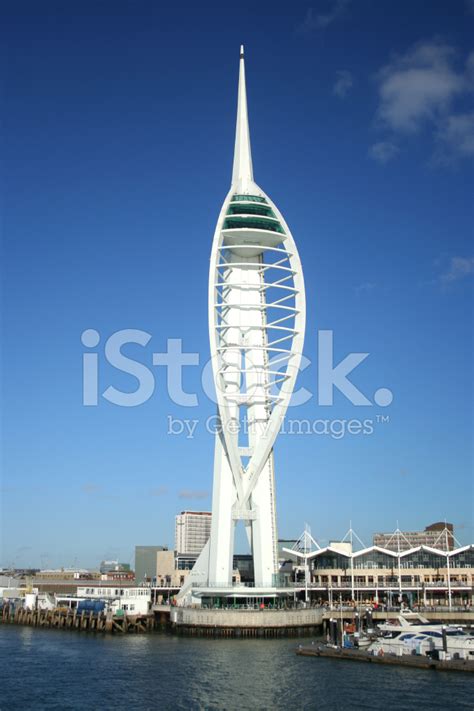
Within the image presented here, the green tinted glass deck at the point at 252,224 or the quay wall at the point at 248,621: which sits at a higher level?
the green tinted glass deck at the point at 252,224

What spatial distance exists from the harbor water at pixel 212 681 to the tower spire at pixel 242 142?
43199 mm

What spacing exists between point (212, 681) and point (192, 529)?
98351mm

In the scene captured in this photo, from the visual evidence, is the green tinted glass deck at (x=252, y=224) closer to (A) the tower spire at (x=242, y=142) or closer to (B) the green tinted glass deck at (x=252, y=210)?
(B) the green tinted glass deck at (x=252, y=210)

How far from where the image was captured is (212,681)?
3750 cm

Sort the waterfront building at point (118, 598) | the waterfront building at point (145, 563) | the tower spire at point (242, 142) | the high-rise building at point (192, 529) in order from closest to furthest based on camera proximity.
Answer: the waterfront building at point (118, 598)
the tower spire at point (242, 142)
the waterfront building at point (145, 563)
the high-rise building at point (192, 529)

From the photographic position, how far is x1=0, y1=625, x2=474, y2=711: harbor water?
33156 millimetres

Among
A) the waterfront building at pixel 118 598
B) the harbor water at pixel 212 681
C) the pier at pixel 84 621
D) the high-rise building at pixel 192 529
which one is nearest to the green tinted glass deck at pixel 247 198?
the waterfront building at pixel 118 598

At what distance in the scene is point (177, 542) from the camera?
134 meters

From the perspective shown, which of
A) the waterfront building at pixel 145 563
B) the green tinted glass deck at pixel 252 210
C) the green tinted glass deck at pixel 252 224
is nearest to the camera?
the green tinted glass deck at pixel 252 210

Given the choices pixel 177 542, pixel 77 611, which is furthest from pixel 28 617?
pixel 177 542

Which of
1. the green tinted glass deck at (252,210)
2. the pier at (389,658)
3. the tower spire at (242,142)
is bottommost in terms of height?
the pier at (389,658)

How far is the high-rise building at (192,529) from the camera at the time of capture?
132375mm

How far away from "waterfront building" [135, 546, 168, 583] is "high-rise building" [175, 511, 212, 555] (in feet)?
126

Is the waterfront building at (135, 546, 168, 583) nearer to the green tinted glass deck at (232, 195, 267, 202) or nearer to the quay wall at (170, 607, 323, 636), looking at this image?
the quay wall at (170, 607, 323, 636)
